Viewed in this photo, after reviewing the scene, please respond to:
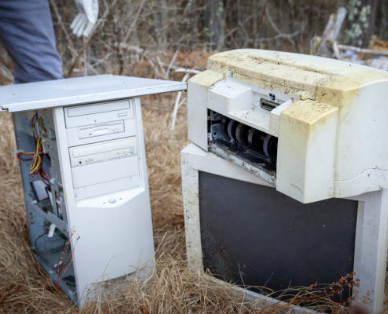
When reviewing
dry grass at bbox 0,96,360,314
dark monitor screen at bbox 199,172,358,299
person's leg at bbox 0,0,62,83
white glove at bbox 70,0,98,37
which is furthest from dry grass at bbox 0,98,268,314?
white glove at bbox 70,0,98,37

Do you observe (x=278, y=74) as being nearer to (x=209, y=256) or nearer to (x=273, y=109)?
(x=273, y=109)

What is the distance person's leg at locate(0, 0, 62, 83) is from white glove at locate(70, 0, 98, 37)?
0.18 m

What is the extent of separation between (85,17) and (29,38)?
32 cm

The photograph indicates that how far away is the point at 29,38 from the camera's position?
2.40 metres

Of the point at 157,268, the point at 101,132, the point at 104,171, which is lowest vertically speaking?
the point at 157,268

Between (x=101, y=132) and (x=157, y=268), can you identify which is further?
(x=157, y=268)

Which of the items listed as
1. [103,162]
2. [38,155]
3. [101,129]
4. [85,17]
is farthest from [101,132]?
[85,17]

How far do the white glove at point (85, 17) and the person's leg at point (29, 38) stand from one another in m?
0.18

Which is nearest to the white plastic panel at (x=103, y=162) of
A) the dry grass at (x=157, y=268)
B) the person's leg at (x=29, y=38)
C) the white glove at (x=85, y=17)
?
the dry grass at (x=157, y=268)

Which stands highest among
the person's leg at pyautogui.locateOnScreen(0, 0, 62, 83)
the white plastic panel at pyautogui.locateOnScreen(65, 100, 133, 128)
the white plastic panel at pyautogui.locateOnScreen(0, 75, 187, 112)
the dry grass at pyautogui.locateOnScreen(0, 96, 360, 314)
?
the person's leg at pyautogui.locateOnScreen(0, 0, 62, 83)

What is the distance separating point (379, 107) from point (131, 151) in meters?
0.97

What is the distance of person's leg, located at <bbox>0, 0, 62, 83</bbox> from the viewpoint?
2332mm

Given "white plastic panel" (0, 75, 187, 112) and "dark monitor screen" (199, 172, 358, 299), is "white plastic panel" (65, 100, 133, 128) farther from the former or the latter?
"dark monitor screen" (199, 172, 358, 299)

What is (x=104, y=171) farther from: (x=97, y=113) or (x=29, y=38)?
(x=29, y=38)
